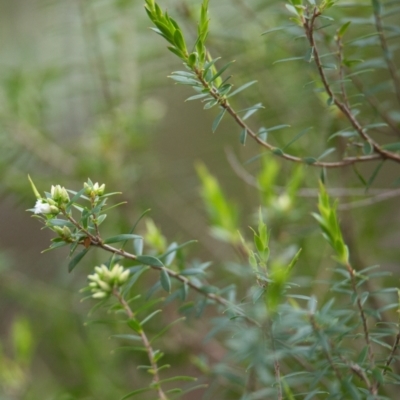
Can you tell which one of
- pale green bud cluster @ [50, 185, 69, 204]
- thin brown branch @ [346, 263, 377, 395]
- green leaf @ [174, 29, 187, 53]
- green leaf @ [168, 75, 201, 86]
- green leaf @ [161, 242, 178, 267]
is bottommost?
thin brown branch @ [346, 263, 377, 395]

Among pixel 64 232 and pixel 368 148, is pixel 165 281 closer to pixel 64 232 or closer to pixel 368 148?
pixel 64 232

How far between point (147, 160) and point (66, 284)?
11.5 inches

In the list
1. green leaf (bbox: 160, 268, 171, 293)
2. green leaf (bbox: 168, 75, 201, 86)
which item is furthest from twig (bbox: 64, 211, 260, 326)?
green leaf (bbox: 168, 75, 201, 86)

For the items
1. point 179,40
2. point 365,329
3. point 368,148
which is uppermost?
point 179,40

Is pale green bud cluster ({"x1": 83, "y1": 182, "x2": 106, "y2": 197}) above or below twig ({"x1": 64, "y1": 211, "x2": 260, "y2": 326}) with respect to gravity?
above

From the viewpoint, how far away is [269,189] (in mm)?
653

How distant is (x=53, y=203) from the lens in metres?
0.41

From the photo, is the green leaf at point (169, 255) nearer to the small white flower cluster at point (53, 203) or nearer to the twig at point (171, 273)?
the twig at point (171, 273)

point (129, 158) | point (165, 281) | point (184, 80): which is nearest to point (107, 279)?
point (165, 281)

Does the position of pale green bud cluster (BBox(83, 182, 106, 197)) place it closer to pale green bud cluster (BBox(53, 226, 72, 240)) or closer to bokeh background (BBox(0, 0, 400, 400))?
pale green bud cluster (BBox(53, 226, 72, 240))

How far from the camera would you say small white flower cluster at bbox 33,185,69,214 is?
40 cm

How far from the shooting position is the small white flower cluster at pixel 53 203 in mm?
401

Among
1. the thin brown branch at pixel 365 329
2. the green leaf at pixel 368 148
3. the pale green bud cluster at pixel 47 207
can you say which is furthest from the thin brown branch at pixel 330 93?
the pale green bud cluster at pixel 47 207

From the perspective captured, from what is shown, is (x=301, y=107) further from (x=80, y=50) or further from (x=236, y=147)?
(x=80, y=50)
